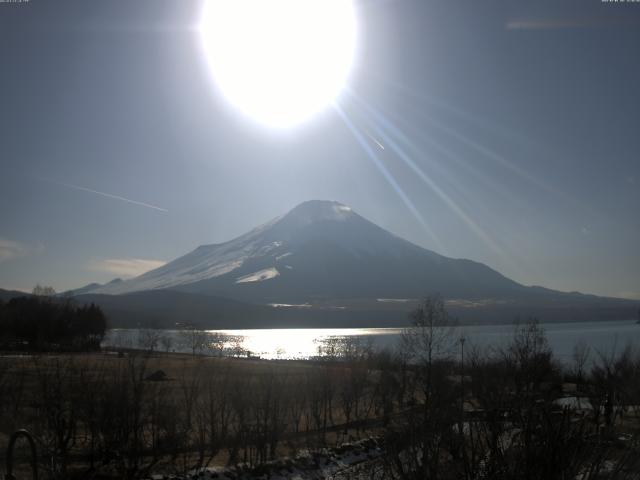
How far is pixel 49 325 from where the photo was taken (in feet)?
246

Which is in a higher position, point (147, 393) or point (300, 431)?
point (147, 393)

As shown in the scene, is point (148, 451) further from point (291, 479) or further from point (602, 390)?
point (602, 390)

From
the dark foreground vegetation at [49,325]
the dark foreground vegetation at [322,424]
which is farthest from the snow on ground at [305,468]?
the dark foreground vegetation at [49,325]

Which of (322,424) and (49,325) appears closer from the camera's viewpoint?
(322,424)

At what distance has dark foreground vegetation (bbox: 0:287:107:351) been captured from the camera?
71.6 m

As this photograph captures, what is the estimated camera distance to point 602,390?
28.8 metres

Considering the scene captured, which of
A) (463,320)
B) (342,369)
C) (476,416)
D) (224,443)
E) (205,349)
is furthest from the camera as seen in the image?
(463,320)

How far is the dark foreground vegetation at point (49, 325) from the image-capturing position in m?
71.6

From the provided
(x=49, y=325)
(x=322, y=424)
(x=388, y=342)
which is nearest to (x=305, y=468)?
(x=322, y=424)

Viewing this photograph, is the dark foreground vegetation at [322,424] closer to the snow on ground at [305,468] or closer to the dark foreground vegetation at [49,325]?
the snow on ground at [305,468]

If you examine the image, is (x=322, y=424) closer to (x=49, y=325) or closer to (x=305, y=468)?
(x=305, y=468)

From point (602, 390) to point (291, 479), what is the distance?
60.9ft

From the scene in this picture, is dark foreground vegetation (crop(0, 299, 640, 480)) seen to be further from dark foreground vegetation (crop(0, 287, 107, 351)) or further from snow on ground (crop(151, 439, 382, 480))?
dark foreground vegetation (crop(0, 287, 107, 351))

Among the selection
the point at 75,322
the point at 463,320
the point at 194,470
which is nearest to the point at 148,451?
the point at 194,470
